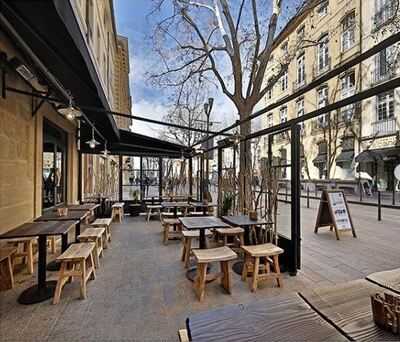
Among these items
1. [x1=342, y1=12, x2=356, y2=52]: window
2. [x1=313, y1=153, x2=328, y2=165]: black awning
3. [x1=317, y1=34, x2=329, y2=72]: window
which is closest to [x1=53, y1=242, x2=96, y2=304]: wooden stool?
[x1=313, y1=153, x2=328, y2=165]: black awning

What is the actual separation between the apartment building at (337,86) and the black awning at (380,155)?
1.61 ft

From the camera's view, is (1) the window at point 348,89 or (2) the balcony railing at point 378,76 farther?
(1) the window at point 348,89

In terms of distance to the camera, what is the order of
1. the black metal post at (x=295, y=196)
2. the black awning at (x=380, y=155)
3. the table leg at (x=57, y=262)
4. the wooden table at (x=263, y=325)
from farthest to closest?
the black awning at (x=380, y=155) → the table leg at (x=57, y=262) → the black metal post at (x=295, y=196) → the wooden table at (x=263, y=325)

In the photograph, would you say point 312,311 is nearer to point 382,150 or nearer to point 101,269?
point 101,269

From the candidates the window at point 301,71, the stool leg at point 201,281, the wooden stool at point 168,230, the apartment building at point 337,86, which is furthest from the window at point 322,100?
the stool leg at point 201,281

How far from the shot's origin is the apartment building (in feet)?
44.5

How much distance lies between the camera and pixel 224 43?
7871mm

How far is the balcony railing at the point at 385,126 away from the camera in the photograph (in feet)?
41.7

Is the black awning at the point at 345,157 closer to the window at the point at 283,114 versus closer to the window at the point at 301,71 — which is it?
the window at the point at 283,114

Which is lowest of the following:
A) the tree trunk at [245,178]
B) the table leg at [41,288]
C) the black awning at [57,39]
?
the table leg at [41,288]

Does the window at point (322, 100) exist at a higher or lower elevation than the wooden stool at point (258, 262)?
higher

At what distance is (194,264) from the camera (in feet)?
12.8

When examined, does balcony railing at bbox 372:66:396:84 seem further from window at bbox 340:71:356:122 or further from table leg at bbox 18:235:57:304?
table leg at bbox 18:235:57:304

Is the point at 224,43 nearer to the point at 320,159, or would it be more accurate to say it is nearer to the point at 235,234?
the point at 235,234
